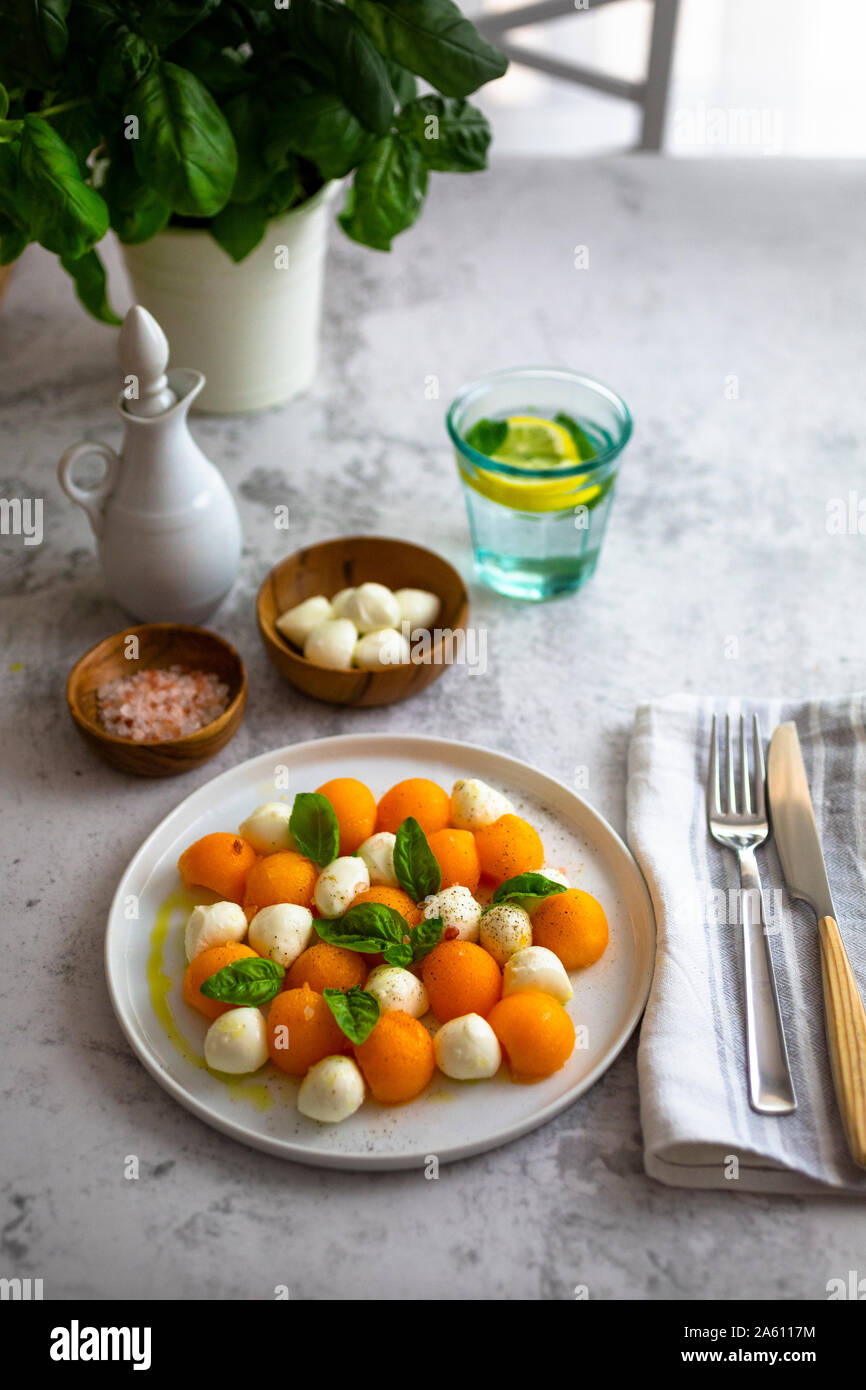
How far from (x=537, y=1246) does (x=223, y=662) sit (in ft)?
2.11

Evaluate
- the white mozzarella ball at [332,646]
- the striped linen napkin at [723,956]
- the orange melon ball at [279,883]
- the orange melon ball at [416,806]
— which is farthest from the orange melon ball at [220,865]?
the striped linen napkin at [723,956]

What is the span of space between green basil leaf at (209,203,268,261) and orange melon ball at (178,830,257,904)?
67 cm

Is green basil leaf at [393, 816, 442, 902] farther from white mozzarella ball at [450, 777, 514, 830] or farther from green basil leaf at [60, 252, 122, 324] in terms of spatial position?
green basil leaf at [60, 252, 122, 324]

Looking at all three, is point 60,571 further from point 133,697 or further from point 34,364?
point 34,364

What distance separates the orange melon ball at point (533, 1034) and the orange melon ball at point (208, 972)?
0.21 meters

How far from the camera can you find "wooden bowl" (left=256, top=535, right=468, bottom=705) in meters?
1.20

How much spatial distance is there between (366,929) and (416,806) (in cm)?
15

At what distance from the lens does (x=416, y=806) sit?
1068mm

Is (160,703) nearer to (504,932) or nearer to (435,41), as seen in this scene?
(504,932)

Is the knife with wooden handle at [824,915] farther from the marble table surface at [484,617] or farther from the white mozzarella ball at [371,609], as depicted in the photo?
the white mozzarella ball at [371,609]

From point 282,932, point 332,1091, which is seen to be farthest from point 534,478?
point 332,1091

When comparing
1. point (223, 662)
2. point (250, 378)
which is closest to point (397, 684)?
point (223, 662)

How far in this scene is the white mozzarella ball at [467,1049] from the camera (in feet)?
2.95

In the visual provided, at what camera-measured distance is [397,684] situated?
121cm
